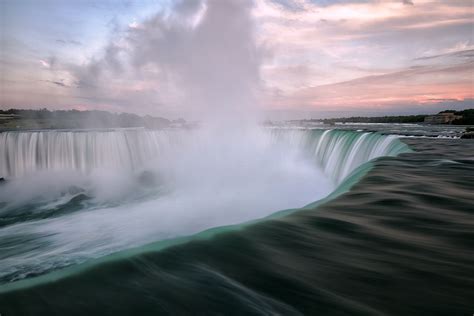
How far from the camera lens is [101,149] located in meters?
22.0

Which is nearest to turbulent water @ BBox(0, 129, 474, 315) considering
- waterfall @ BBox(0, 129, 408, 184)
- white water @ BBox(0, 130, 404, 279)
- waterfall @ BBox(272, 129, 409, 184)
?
white water @ BBox(0, 130, 404, 279)

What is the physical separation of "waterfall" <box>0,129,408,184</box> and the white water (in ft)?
0.23

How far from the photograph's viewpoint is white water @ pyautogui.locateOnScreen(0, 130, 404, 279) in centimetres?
762

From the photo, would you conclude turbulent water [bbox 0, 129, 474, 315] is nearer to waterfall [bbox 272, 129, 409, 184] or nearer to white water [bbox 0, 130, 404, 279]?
white water [bbox 0, 130, 404, 279]

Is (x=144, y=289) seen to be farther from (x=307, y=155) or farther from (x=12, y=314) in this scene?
(x=307, y=155)

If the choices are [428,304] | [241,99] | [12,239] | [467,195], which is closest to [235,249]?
[428,304]

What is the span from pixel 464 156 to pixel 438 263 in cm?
939

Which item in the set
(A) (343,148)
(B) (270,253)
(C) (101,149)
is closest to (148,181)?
(C) (101,149)

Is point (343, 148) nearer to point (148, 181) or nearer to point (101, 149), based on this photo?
point (148, 181)

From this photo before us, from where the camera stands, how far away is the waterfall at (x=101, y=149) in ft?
59.7

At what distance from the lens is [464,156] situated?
10.2 m

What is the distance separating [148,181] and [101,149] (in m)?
5.15

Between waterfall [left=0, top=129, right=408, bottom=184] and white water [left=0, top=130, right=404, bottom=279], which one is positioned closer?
white water [left=0, top=130, right=404, bottom=279]

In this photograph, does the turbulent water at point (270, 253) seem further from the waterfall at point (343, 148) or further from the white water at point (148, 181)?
the waterfall at point (343, 148)
